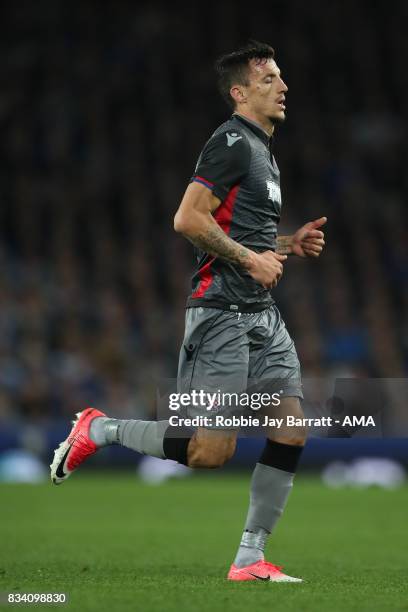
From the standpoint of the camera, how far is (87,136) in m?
19.4

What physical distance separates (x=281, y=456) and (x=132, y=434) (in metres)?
0.69

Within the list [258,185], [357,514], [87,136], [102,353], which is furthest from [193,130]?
[258,185]

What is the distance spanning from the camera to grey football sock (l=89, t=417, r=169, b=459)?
5.66 meters

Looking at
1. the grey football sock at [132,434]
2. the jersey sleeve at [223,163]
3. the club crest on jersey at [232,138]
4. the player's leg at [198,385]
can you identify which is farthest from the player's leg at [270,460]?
the club crest on jersey at [232,138]

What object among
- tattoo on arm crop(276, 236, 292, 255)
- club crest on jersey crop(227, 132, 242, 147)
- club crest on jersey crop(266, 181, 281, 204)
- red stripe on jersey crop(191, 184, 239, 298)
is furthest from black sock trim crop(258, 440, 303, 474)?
club crest on jersey crop(227, 132, 242, 147)

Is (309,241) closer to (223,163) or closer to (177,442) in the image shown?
(223,163)

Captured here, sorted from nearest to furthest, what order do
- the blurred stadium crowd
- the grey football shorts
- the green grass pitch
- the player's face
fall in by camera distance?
the green grass pitch
the grey football shorts
the player's face
the blurred stadium crowd

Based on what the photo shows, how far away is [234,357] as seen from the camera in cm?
558

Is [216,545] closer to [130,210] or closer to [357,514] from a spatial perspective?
[357,514]

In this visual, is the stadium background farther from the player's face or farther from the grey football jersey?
the player's face

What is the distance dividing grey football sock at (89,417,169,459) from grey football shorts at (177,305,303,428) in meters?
0.20

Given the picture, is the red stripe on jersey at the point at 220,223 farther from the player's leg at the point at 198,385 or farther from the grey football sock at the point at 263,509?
the grey football sock at the point at 263,509

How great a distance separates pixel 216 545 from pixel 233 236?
2680 millimetres

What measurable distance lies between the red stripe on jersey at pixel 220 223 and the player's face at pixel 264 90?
0.44 m
